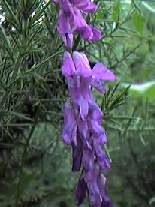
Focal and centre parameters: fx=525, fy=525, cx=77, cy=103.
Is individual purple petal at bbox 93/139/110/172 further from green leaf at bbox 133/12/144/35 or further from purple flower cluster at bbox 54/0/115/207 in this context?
green leaf at bbox 133/12/144/35

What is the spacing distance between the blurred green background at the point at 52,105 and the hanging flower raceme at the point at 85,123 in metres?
0.05

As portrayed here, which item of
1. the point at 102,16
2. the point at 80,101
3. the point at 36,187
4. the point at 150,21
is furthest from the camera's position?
the point at 150,21

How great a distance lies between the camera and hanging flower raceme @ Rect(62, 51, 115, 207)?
49 cm

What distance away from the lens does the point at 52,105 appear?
0.90m

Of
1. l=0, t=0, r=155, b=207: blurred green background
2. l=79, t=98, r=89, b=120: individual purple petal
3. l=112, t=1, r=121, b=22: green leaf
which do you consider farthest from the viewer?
l=112, t=1, r=121, b=22: green leaf

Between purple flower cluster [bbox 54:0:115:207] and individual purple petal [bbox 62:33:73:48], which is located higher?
individual purple petal [bbox 62:33:73:48]

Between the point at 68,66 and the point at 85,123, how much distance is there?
0.06 m

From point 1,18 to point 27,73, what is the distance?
146 millimetres

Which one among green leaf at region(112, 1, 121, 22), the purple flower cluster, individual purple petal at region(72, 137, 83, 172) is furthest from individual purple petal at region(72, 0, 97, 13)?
green leaf at region(112, 1, 121, 22)

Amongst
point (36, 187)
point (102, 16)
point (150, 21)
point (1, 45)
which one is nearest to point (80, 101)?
point (1, 45)

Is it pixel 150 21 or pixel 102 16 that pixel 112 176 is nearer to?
pixel 150 21

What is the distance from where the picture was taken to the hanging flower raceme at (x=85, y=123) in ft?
1.59

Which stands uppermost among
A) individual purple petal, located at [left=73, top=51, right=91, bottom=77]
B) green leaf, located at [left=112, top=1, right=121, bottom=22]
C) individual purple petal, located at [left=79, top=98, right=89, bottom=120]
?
individual purple petal, located at [left=73, top=51, right=91, bottom=77]

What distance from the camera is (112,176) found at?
1373 millimetres
